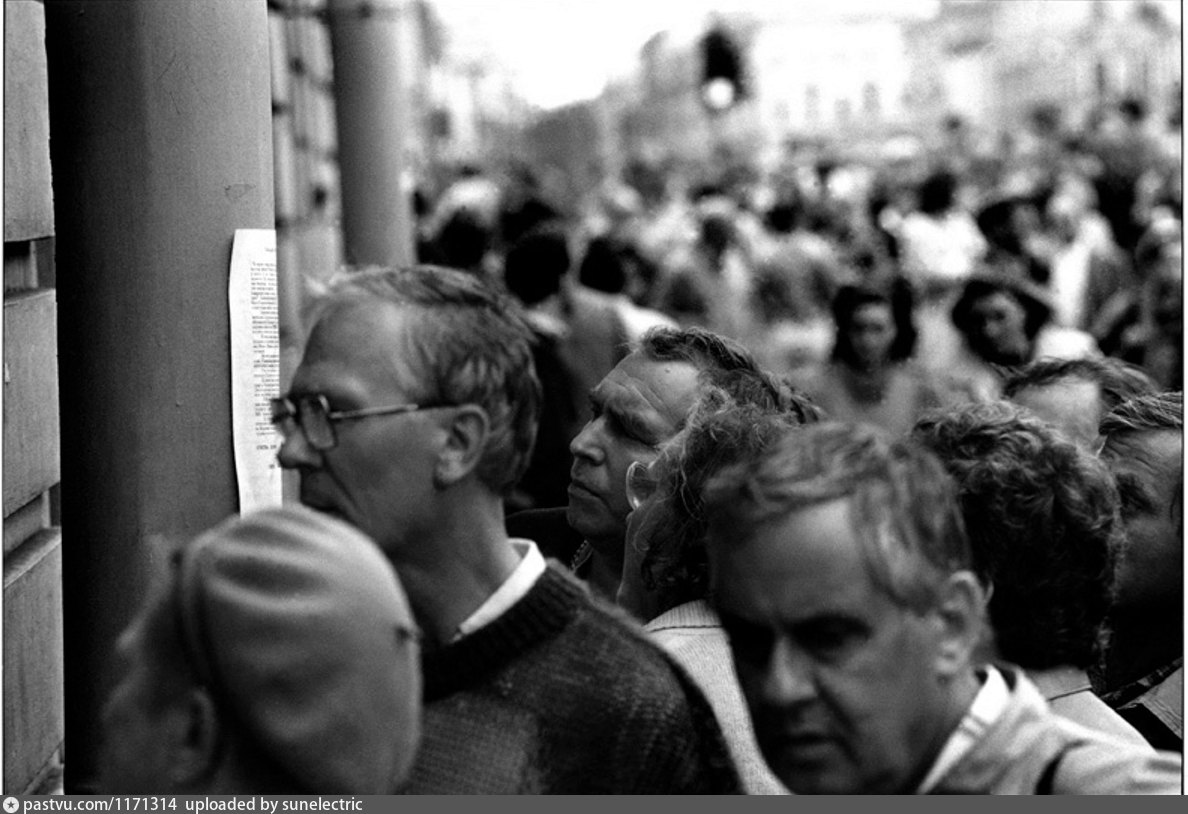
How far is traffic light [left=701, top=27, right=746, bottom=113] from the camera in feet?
63.1

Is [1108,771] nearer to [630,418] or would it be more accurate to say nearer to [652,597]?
[652,597]

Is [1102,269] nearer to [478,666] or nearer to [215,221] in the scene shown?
[215,221]

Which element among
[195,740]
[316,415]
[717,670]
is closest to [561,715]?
[316,415]

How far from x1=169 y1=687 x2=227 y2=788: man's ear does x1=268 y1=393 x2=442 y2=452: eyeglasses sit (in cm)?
64

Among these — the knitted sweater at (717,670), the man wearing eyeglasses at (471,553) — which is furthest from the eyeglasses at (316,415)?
the knitted sweater at (717,670)

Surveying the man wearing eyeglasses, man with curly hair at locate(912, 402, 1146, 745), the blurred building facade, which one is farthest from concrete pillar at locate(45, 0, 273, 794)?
the blurred building facade

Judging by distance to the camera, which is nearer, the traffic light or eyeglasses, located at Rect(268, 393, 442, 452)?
eyeglasses, located at Rect(268, 393, 442, 452)

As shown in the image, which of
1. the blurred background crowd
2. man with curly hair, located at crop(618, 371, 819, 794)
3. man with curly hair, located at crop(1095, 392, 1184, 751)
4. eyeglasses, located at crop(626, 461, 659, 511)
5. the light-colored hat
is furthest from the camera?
the blurred background crowd

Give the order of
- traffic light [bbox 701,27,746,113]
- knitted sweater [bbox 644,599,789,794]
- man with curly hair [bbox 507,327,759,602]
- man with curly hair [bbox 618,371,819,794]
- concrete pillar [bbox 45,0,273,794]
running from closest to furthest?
knitted sweater [bbox 644,599,789,794], man with curly hair [bbox 618,371,819,794], concrete pillar [bbox 45,0,273,794], man with curly hair [bbox 507,327,759,602], traffic light [bbox 701,27,746,113]

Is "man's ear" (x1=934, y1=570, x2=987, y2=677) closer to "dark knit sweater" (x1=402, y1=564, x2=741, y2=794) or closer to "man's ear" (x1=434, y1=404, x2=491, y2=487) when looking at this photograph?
"dark knit sweater" (x1=402, y1=564, x2=741, y2=794)

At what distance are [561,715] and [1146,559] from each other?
1628 millimetres

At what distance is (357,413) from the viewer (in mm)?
2281

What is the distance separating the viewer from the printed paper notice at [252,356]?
10.8ft
